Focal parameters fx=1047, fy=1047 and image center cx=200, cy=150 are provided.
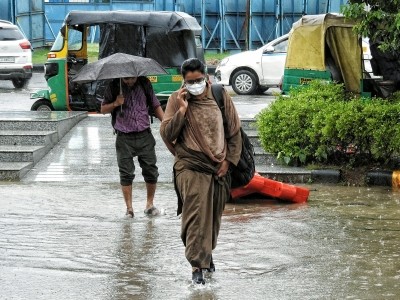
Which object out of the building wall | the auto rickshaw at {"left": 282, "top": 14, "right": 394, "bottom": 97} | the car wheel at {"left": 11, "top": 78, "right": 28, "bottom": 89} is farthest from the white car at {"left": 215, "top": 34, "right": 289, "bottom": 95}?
the auto rickshaw at {"left": 282, "top": 14, "right": 394, "bottom": 97}

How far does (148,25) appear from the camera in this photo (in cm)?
1852

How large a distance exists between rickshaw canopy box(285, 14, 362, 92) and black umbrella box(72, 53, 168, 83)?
18.4 feet

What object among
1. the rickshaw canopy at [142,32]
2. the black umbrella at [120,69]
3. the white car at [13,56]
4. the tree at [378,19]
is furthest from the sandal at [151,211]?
the white car at [13,56]

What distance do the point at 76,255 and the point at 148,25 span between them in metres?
10.2

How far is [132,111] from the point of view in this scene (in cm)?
1045

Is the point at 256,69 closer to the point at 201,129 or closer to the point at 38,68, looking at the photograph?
the point at 38,68

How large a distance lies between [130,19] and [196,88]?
35.8 ft

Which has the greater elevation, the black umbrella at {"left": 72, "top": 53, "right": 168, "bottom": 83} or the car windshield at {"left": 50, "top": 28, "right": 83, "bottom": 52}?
the black umbrella at {"left": 72, "top": 53, "right": 168, "bottom": 83}

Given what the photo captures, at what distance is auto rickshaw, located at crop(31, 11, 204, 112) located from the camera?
18.5 meters

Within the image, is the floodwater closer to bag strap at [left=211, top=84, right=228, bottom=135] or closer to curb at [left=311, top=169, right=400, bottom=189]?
curb at [left=311, top=169, right=400, bottom=189]

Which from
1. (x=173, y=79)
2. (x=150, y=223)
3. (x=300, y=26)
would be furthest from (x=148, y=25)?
(x=150, y=223)

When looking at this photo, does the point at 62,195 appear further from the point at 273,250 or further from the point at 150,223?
the point at 273,250

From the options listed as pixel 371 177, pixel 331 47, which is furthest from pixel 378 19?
pixel 331 47

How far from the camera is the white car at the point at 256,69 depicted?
24547 millimetres
